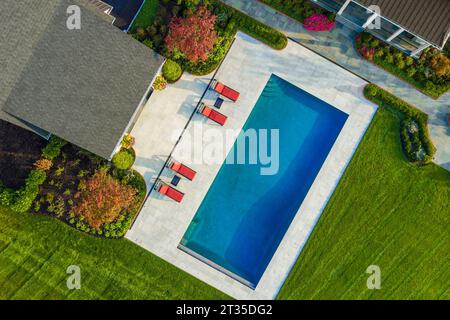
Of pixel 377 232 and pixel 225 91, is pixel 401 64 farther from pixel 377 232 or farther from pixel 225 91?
pixel 225 91

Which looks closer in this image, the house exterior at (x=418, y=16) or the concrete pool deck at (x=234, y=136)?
the house exterior at (x=418, y=16)

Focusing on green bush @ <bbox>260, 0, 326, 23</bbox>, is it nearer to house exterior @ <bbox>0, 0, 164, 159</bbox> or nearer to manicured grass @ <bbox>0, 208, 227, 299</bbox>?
house exterior @ <bbox>0, 0, 164, 159</bbox>

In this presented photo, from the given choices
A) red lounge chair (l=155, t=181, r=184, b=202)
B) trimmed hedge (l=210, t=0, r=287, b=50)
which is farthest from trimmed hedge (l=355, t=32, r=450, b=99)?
red lounge chair (l=155, t=181, r=184, b=202)

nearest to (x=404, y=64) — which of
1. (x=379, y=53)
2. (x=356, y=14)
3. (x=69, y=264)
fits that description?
(x=379, y=53)

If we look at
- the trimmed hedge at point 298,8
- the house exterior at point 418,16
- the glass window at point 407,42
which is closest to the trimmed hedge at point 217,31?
the trimmed hedge at point 298,8

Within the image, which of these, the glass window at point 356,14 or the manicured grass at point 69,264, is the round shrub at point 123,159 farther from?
the glass window at point 356,14
